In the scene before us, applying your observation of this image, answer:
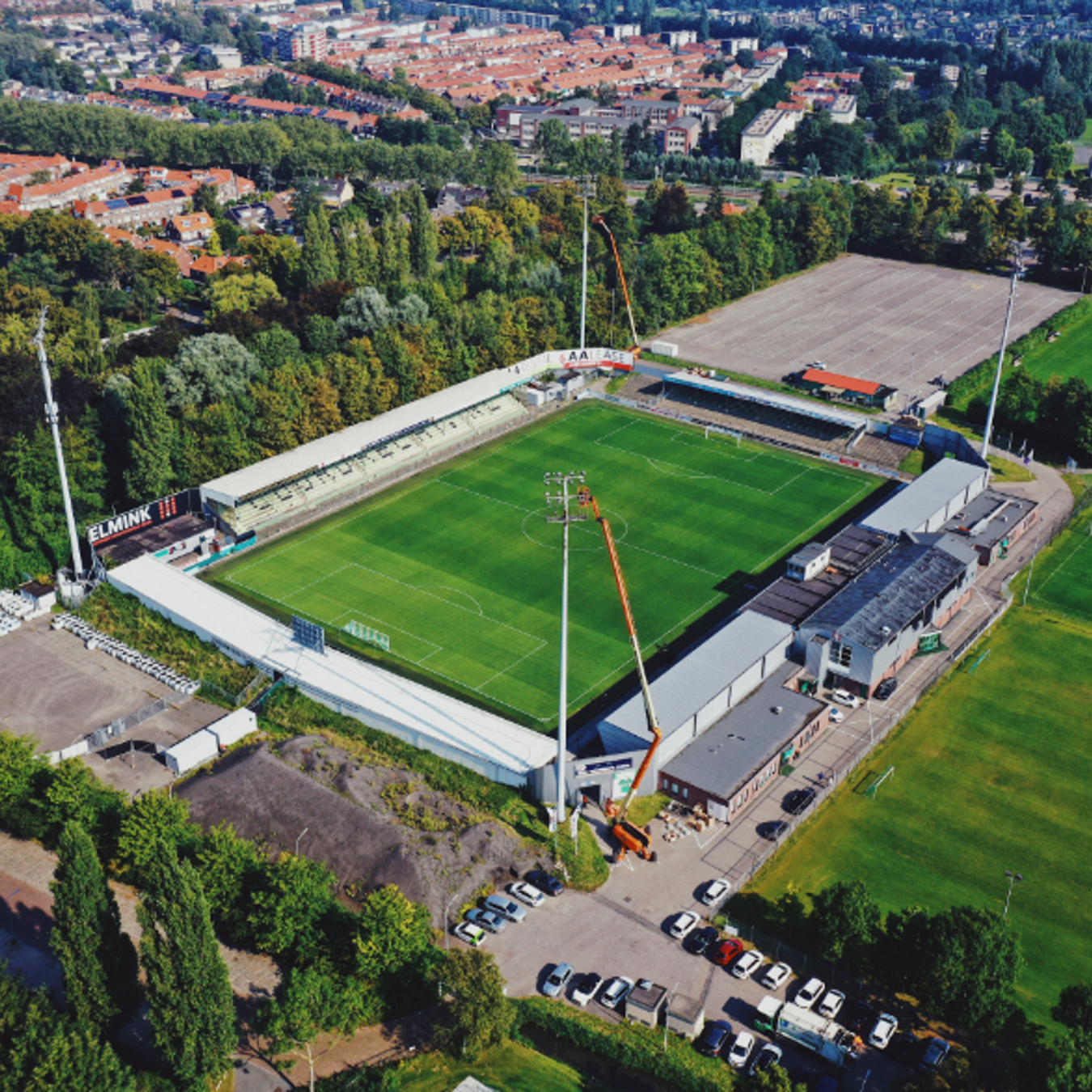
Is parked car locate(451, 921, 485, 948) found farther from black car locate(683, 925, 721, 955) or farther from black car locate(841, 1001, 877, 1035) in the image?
black car locate(841, 1001, 877, 1035)

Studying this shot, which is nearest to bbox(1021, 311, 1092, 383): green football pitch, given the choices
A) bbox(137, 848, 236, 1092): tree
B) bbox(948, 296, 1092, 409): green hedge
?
bbox(948, 296, 1092, 409): green hedge

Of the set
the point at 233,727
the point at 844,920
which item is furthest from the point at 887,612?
the point at 233,727

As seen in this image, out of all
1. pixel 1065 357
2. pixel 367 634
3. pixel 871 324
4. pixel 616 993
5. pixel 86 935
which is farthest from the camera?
pixel 871 324

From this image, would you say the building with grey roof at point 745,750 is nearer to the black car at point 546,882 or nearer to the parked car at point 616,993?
A: the black car at point 546,882

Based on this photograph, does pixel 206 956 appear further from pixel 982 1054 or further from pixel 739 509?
pixel 739 509

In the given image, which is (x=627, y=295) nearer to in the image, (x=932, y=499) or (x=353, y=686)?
(x=932, y=499)
